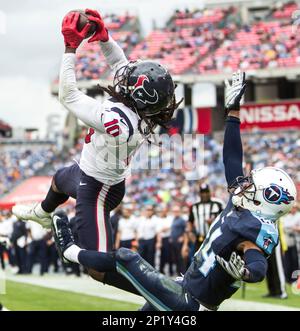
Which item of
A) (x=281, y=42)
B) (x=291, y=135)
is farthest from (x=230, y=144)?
(x=281, y=42)

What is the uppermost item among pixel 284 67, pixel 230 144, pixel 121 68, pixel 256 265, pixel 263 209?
pixel 284 67

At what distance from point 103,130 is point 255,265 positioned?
5.58ft

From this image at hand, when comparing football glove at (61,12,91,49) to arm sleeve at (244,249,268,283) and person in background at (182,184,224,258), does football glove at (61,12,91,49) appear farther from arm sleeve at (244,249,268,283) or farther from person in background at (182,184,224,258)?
person in background at (182,184,224,258)

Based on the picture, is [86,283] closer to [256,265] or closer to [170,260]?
[170,260]

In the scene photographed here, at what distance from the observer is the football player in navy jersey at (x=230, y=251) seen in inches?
211

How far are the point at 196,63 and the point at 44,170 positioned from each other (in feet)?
21.5

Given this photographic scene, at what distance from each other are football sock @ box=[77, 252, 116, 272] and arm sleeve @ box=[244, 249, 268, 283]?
1015 millimetres

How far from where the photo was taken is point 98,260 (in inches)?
232

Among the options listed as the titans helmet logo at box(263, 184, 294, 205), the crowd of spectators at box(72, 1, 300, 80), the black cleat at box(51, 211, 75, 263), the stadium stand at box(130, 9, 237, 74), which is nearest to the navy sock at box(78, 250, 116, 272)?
the black cleat at box(51, 211, 75, 263)

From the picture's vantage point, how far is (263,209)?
545cm

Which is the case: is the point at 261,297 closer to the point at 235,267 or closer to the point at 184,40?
the point at 235,267

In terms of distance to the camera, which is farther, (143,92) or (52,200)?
(52,200)

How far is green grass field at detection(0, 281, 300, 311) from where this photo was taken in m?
10.3

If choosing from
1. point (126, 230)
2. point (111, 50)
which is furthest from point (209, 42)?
point (111, 50)
